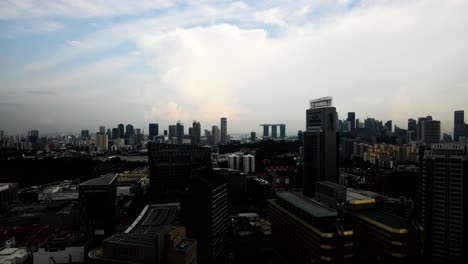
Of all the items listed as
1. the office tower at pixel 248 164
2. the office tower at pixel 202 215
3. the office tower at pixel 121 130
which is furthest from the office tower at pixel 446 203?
the office tower at pixel 121 130

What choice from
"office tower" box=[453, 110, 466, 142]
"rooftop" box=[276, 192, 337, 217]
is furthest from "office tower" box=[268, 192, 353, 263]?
"office tower" box=[453, 110, 466, 142]

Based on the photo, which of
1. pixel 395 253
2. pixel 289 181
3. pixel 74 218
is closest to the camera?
pixel 395 253

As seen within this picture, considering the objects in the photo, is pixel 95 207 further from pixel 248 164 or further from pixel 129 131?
pixel 129 131

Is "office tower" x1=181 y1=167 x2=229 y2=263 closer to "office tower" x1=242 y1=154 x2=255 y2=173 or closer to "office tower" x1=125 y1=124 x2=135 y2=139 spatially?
"office tower" x1=242 y1=154 x2=255 y2=173

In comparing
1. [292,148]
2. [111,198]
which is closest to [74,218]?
[111,198]

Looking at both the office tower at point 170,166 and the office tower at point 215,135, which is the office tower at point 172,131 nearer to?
the office tower at point 215,135

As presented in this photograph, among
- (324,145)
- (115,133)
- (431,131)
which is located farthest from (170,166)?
(115,133)

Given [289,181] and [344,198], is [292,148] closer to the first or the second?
[289,181]
